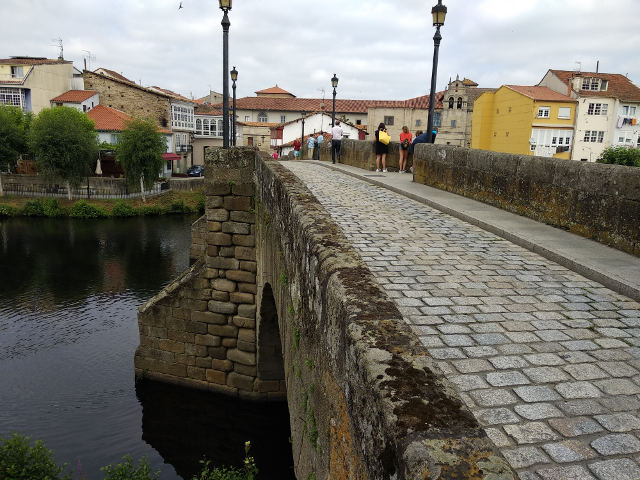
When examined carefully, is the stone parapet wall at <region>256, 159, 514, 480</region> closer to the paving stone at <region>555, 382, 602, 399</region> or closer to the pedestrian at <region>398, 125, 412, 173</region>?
the paving stone at <region>555, 382, 602, 399</region>

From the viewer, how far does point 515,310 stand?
446 centimetres

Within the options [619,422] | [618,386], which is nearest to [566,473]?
[619,422]

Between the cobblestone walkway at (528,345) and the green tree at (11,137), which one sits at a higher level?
the green tree at (11,137)

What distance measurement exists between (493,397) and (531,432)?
1.15 feet

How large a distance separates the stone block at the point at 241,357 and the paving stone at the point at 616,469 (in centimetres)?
950

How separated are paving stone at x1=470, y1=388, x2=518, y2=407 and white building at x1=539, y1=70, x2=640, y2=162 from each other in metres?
48.9

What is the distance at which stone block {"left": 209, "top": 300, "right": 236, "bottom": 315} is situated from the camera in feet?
37.4

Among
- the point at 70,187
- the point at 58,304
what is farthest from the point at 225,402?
the point at 70,187

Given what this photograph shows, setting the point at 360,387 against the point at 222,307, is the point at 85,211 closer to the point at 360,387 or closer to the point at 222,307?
the point at 222,307

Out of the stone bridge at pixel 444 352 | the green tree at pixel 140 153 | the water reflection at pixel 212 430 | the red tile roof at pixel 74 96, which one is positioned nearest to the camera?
the stone bridge at pixel 444 352

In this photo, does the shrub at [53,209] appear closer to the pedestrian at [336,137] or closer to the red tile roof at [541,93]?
the pedestrian at [336,137]

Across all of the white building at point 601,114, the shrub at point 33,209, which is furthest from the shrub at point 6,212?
the white building at point 601,114

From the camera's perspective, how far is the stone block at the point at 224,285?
1125 cm

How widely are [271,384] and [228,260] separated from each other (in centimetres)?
301
